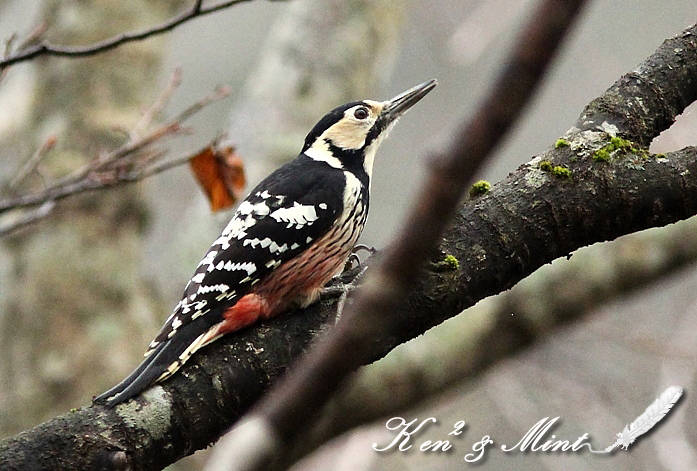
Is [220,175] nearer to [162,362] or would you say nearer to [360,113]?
[360,113]

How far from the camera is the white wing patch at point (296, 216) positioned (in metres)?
3.08

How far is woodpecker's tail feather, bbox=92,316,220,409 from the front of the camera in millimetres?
2098

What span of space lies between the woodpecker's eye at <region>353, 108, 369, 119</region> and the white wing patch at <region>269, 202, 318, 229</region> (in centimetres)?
79

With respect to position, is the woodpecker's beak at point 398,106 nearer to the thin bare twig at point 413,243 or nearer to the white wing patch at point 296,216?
the white wing patch at point 296,216

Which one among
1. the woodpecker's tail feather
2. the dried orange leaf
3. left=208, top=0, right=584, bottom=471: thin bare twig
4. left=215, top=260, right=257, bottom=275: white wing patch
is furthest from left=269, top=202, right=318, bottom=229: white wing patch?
left=208, top=0, right=584, bottom=471: thin bare twig

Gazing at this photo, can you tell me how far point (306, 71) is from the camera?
592cm

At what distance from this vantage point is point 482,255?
225cm

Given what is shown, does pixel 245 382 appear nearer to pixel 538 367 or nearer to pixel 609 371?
pixel 538 367

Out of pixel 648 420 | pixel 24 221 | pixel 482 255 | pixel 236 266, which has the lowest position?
pixel 648 420

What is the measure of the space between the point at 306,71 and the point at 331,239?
3023mm

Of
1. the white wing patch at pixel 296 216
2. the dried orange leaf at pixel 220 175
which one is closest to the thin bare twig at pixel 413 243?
the white wing patch at pixel 296 216

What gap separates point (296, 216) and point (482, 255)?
101cm

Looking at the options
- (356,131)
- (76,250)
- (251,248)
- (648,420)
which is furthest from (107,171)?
(648,420)

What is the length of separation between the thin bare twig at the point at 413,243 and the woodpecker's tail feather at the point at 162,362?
1.38 metres
